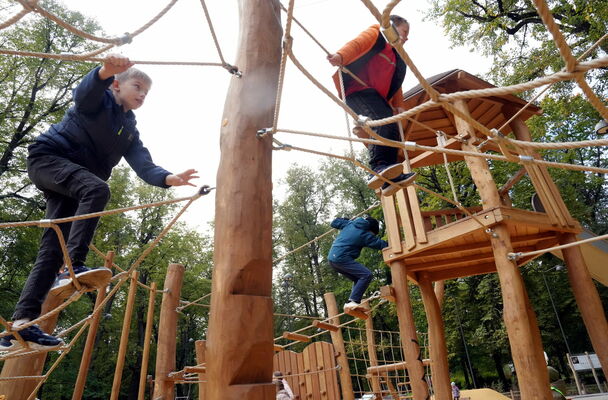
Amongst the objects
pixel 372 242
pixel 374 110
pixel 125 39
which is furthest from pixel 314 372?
pixel 125 39

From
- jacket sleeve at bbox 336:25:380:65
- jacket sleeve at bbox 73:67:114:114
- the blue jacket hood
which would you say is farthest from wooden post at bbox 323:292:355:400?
jacket sleeve at bbox 73:67:114:114

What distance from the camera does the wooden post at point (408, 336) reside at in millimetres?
4938

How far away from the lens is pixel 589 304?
188 inches

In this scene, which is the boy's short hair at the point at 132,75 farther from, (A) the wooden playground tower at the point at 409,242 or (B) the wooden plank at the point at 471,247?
(B) the wooden plank at the point at 471,247

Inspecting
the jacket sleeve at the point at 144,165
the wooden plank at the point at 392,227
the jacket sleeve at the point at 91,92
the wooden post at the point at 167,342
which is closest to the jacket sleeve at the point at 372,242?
the wooden plank at the point at 392,227

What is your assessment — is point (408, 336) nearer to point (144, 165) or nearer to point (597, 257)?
point (144, 165)

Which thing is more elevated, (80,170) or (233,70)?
(233,70)

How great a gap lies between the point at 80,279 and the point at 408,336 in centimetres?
399

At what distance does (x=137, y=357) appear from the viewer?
64.8 ft

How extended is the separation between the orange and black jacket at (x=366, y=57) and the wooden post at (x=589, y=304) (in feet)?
10.4

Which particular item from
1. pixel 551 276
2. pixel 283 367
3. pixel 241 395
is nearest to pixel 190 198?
pixel 241 395

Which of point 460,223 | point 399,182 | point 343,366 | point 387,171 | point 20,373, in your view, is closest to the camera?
point 387,171

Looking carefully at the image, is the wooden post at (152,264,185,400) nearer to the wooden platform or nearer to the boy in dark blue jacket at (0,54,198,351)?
the wooden platform

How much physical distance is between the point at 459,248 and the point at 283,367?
212 inches
